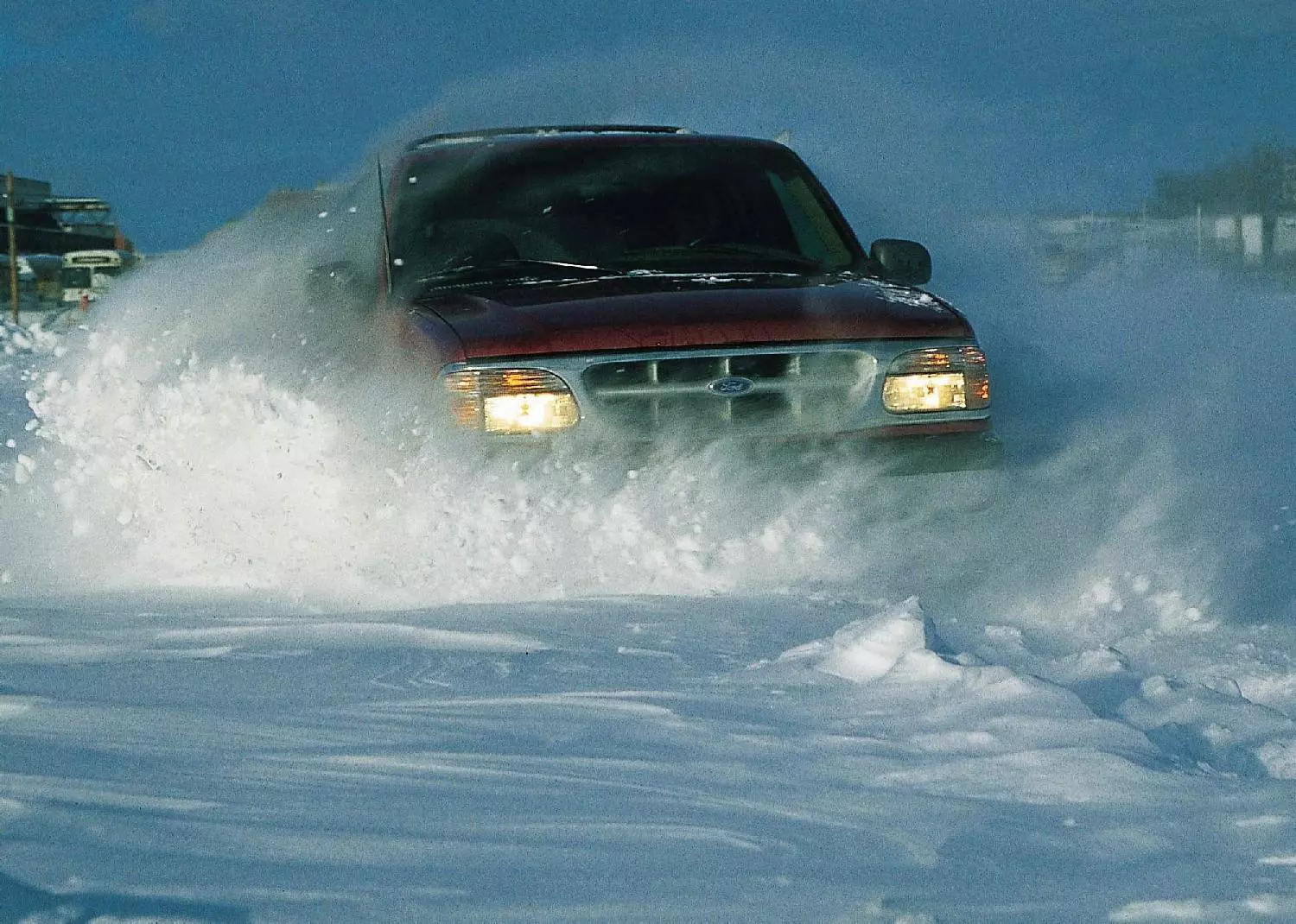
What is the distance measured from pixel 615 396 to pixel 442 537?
24.8 inches

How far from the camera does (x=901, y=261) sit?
5566 millimetres

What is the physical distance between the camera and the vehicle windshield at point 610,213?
17.5 ft

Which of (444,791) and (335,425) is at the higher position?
(335,425)

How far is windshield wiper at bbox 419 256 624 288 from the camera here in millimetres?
5082

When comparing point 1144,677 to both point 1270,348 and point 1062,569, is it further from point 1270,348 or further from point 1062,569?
point 1270,348

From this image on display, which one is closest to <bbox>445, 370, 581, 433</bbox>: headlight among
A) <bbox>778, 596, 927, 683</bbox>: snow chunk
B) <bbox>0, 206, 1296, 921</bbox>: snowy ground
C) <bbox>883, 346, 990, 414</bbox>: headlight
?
<bbox>0, 206, 1296, 921</bbox>: snowy ground

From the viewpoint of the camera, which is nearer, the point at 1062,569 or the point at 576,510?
the point at 576,510

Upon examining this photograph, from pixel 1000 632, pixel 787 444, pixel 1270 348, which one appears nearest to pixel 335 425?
pixel 787 444

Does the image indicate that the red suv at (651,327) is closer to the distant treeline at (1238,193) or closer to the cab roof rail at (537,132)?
the cab roof rail at (537,132)

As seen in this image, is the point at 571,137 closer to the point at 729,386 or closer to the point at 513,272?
the point at 513,272

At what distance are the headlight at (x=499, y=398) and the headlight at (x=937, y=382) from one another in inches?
38.9

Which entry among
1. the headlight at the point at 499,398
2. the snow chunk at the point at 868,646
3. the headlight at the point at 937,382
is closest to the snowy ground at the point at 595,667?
the snow chunk at the point at 868,646

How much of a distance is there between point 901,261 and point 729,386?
1419 mm

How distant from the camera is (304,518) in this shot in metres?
4.78
